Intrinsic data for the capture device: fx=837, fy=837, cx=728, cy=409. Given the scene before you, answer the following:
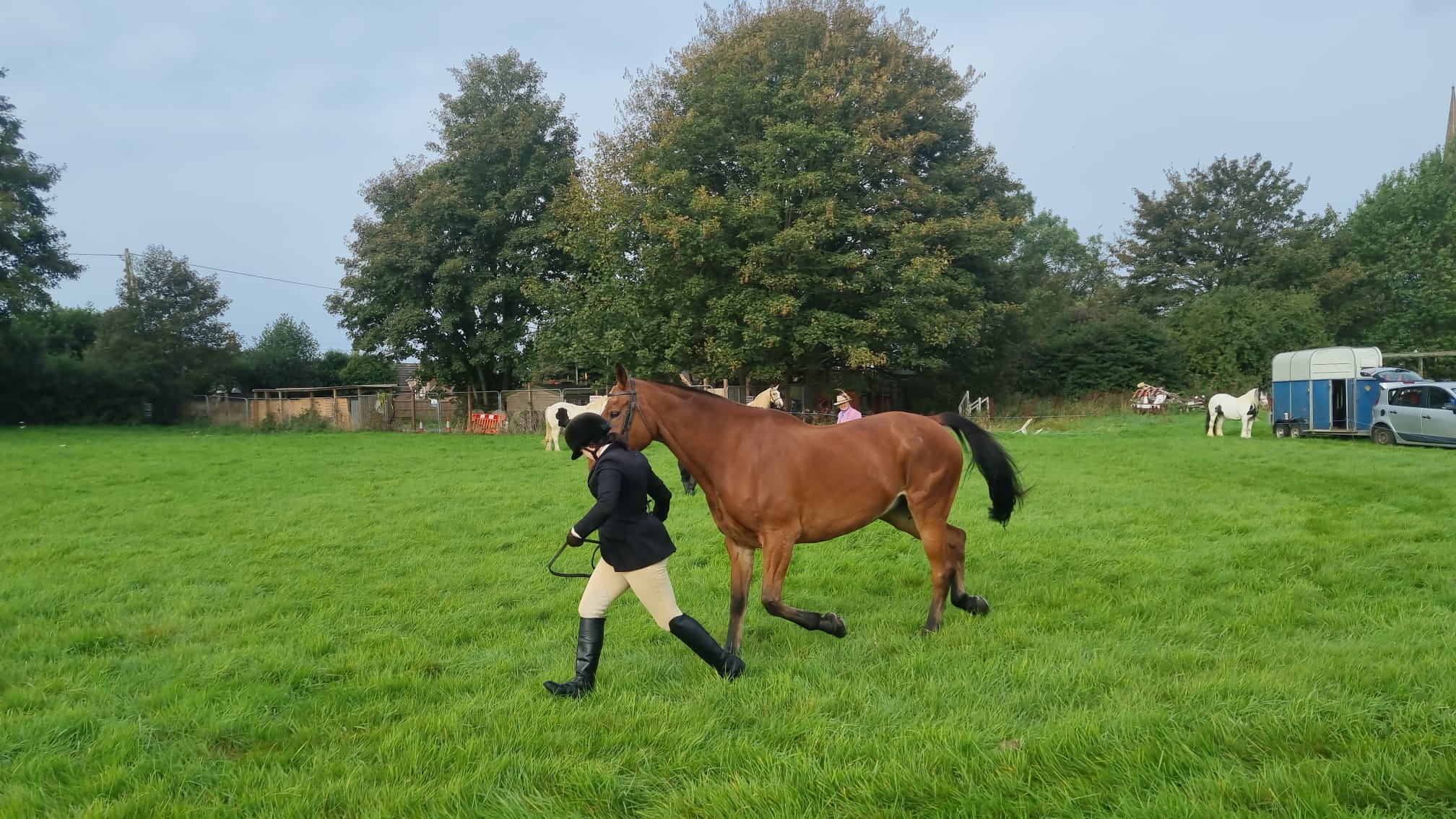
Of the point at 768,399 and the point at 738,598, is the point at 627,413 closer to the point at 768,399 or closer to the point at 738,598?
the point at 738,598

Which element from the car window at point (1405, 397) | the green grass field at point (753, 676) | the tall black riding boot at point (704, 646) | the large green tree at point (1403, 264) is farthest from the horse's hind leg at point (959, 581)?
the large green tree at point (1403, 264)

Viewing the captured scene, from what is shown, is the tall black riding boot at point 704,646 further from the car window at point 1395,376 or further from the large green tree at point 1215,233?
the large green tree at point 1215,233

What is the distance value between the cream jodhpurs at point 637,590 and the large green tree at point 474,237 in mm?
31733

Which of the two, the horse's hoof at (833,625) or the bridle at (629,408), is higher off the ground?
the bridle at (629,408)

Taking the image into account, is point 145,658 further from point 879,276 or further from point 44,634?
point 879,276

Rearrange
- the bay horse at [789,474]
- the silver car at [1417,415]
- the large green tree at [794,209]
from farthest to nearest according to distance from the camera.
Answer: the large green tree at [794,209], the silver car at [1417,415], the bay horse at [789,474]

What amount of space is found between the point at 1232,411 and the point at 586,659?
25697 millimetres

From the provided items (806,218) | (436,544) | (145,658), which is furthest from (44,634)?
(806,218)

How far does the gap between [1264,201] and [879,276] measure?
36.2 m

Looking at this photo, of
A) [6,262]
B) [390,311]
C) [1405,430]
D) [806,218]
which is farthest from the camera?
[390,311]

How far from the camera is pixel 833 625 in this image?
18.0 ft

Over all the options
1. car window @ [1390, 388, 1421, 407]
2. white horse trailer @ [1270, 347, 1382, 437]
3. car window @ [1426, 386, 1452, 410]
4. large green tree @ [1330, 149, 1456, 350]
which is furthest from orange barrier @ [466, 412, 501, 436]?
large green tree @ [1330, 149, 1456, 350]

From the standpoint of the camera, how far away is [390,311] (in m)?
38.0

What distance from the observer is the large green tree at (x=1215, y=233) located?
48.9 metres
